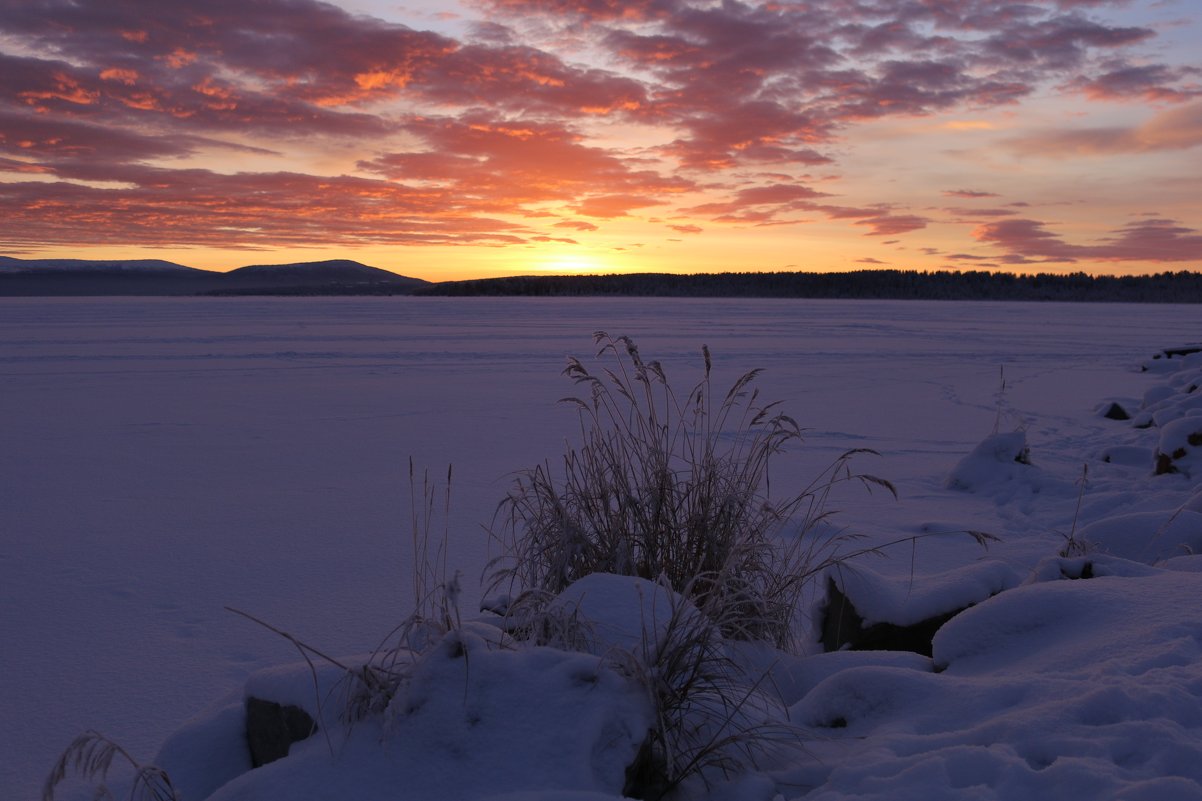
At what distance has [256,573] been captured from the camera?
15.0 feet

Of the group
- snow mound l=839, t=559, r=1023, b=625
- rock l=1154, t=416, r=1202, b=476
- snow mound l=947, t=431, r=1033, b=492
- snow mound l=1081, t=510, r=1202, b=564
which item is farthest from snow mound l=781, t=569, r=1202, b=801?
rock l=1154, t=416, r=1202, b=476

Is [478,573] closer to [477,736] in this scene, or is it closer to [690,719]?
[690,719]

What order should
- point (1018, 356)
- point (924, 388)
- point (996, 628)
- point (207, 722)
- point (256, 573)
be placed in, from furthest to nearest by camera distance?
1. point (1018, 356)
2. point (924, 388)
3. point (256, 573)
4. point (996, 628)
5. point (207, 722)

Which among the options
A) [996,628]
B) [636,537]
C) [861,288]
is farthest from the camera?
[861,288]

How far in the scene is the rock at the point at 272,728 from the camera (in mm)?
2404

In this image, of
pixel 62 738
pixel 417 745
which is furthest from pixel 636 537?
pixel 62 738

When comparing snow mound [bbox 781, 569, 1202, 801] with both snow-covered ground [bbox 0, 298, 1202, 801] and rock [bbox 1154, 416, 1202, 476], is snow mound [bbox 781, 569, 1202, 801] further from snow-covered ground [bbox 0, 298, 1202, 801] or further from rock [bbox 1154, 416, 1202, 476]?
rock [bbox 1154, 416, 1202, 476]

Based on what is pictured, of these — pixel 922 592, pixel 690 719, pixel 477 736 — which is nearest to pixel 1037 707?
pixel 690 719

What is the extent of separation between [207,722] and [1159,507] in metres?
5.83

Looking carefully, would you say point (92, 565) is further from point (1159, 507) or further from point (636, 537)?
point (1159, 507)

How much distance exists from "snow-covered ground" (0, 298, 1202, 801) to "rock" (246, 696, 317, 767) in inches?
3.2

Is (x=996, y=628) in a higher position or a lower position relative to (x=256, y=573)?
higher

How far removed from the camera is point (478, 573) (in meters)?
4.71

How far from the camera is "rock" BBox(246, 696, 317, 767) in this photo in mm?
2404
